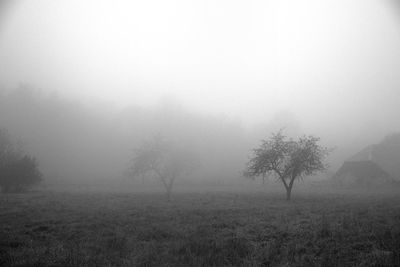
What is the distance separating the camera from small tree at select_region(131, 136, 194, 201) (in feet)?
157

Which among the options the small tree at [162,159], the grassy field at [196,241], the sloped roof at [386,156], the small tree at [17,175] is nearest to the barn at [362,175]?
the sloped roof at [386,156]

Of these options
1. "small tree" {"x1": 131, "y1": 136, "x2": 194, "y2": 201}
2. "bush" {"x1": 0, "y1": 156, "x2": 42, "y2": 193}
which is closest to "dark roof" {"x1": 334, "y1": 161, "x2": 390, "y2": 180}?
"small tree" {"x1": 131, "y1": 136, "x2": 194, "y2": 201}

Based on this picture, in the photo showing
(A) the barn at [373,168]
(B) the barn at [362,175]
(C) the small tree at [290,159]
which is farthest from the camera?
(A) the barn at [373,168]

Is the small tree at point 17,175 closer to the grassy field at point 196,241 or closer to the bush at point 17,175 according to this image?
the bush at point 17,175

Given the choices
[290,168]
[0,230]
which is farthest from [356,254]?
[290,168]

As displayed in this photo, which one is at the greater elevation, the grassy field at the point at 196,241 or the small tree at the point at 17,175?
the small tree at the point at 17,175

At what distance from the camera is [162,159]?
49.9 meters

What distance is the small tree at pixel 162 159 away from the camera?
157 feet

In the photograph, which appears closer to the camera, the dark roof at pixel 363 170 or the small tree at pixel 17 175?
the small tree at pixel 17 175

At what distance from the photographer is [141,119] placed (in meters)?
128

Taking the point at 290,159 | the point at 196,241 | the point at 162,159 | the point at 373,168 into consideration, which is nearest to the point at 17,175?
the point at 162,159

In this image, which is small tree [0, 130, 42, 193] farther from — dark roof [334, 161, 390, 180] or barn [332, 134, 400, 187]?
dark roof [334, 161, 390, 180]

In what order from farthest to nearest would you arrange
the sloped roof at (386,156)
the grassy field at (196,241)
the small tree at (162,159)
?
1. the sloped roof at (386,156)
2. the small tree at (162,159)
3. the grassy field at (196,241)

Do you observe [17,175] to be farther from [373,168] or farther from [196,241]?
[373,168]
